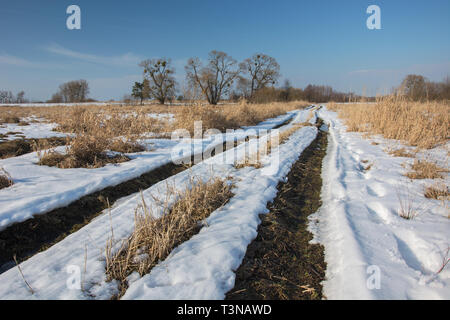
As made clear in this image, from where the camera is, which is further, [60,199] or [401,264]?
[60,199]

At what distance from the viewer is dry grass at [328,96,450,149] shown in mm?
6617

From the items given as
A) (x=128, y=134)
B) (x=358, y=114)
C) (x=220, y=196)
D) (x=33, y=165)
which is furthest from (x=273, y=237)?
(x=358, y=114)

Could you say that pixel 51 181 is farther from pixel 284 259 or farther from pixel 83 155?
pixel 284 259

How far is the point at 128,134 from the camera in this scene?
19.6 ft

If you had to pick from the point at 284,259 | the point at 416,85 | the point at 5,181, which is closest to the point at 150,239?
the point at 284,259

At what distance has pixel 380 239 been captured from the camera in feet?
7.57

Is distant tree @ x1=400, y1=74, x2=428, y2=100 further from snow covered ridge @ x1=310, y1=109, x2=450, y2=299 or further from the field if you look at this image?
snow covered ridge @ x1=310, y1=109, x2=450, y2=299

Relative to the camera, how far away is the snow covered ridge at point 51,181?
2754 mm

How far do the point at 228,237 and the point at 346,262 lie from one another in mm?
1090

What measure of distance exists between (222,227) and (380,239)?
5.35ft

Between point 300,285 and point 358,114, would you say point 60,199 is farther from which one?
point 358,114

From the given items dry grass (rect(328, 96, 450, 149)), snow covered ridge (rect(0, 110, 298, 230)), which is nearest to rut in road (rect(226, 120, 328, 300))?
snow covered ridge (rect(0, 110, 298, 230))

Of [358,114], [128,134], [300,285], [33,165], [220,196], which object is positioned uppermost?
[358,114]

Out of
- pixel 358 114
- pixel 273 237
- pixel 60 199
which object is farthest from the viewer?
pixel 358 114
